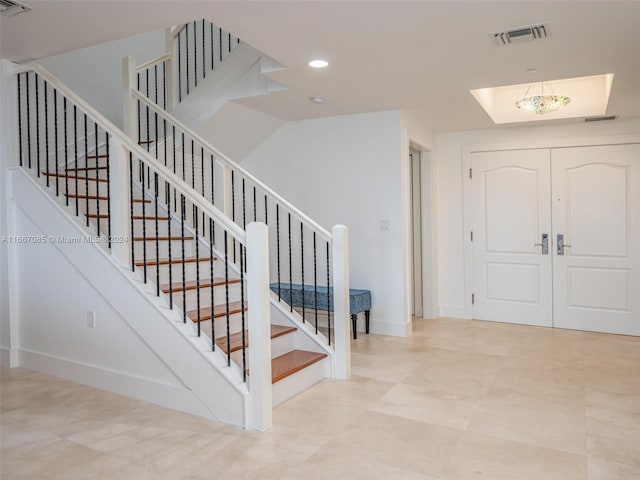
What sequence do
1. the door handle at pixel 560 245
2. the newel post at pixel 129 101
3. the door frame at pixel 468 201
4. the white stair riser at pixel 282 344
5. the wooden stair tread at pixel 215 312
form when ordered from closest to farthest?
the wooden stair tread at pixel 215 312 < the white stair riser at pixel 282 344 < the newel post at pixel 129 101 < the door handle at pixel 560 245 < the door frame at pixel 468 201

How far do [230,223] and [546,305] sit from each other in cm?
416

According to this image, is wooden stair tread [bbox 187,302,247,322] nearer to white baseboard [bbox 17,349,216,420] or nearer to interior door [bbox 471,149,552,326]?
white baseboard [bbox 17,349,216,420]

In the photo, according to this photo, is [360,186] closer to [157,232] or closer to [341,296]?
[341,296]

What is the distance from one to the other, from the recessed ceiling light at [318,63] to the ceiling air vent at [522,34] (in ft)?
3.74

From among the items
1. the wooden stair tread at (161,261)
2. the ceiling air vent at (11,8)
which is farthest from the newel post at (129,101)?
the ceiling air vent at (11,8)

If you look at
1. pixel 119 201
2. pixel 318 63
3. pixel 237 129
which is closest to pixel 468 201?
pixel 237 129

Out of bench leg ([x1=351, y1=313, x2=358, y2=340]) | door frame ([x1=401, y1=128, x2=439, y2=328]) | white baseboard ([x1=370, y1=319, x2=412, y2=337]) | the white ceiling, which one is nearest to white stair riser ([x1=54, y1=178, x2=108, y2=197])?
the white ceiling

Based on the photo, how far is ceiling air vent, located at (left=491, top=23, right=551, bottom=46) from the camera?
2.88 metres

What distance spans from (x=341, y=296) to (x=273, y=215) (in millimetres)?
2287

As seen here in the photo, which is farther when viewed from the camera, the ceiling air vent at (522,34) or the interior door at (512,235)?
the interior door at (512,235)

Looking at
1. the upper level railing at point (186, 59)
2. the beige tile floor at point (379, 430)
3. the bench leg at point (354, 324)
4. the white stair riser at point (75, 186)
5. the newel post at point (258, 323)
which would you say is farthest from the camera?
the upper level railing at point (186, 59)

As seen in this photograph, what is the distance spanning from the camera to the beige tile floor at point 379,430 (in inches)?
94.5

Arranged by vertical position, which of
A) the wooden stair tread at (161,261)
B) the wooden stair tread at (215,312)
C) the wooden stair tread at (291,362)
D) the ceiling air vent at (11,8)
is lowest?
the wooden stair tread at (291,362)

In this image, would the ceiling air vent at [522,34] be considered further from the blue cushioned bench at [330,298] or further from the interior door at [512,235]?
the interior door at [512,235]
